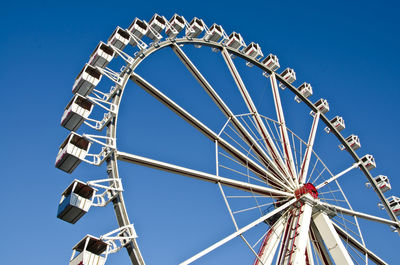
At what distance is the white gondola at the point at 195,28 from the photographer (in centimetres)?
1979

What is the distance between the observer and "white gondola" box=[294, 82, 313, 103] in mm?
24208

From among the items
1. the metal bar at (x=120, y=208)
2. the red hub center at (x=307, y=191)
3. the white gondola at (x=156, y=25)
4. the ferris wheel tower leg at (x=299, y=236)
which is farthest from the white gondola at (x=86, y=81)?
the ferris wheel tower leg at (x=299, y=236)

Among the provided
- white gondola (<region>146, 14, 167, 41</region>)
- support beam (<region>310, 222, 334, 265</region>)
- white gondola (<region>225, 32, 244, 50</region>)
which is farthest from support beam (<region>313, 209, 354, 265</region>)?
white gondola (<region>146, 14, 167, 41</region>)

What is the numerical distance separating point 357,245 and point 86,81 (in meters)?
12.9

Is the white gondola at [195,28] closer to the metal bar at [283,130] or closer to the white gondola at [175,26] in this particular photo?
the white gondola at [175,26]

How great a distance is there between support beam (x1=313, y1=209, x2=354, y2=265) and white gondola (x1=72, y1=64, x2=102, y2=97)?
30.9 feet

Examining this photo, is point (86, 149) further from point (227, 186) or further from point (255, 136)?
point (255, 136)

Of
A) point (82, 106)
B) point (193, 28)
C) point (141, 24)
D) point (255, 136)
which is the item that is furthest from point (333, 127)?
point (82, 106)

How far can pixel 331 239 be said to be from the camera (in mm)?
16484

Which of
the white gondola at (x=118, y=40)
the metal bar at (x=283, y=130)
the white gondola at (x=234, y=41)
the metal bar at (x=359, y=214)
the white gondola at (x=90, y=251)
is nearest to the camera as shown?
the white gondola at (x=90, y=251)

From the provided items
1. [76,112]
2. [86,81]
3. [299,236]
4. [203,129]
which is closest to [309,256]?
[299,236]

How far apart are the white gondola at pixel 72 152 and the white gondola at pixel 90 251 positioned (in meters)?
2.70

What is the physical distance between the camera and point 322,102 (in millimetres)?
24578

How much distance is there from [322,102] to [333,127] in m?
1.52
